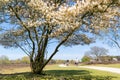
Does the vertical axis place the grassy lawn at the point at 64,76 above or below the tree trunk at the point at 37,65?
below

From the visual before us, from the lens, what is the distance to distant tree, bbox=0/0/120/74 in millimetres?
20797

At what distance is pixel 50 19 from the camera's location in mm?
21844

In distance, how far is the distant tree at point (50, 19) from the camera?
2080cm

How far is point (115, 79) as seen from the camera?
842 inches

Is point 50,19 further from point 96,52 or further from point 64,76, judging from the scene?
point 96,52

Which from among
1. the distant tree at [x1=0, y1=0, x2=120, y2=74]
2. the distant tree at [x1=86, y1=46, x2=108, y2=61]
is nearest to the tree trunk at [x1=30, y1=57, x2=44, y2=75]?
the distant tree at [x1=0, y1=0, x2=120, y2=74]

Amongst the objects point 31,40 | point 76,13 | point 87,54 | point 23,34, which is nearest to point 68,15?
point 76,13

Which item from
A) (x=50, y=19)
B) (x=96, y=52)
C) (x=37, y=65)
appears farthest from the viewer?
(x=96, y=52)

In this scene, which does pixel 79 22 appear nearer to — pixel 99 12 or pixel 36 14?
pixel 99 12

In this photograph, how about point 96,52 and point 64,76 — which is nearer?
point 64,76

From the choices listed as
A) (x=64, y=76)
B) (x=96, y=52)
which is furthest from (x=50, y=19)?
(x=96, y=52)

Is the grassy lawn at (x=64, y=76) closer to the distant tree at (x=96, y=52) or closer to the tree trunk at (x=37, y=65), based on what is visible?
the tree trunk at (x=37, y=65)

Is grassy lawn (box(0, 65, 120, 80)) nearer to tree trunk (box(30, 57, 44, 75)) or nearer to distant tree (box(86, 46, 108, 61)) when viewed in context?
tree trunk (box(30, 57, 44, 75))

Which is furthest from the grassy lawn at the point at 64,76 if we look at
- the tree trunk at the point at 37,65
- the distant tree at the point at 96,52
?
the distant tree at the point at 96,52
